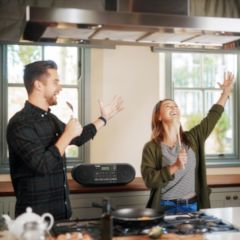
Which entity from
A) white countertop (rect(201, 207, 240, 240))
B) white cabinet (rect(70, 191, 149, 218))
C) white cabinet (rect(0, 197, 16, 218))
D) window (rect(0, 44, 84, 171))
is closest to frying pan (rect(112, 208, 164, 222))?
white countertop (rect(201, 207, 240, 240))

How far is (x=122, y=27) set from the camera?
1.86m

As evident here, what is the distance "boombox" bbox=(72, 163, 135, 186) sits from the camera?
312cm

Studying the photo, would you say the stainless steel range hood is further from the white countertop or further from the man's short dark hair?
the white countertop

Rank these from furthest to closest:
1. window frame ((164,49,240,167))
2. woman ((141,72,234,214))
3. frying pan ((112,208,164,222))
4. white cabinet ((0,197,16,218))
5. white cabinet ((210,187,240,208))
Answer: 1. window frame ((164,49,240,167))
2. white cabinet ((210,187,240,208))
3. white cabinet ((0,197,16,218))
4. woman ((141,72,234,214))
5. frying pan ((112,208,164,222))

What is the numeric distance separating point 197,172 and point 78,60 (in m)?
1.54

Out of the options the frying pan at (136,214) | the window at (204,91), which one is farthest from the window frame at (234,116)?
the frying pan at (136,214)

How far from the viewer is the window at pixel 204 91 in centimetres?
387

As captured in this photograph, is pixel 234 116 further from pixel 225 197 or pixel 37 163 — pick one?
pixel 37 163

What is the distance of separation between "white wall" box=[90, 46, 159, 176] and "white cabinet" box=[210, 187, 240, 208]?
2.26 feet

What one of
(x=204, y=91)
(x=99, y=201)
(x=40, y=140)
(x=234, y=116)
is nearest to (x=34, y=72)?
(x=40, y=140)

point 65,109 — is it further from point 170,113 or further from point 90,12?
point 90,12

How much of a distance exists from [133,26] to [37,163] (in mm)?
788

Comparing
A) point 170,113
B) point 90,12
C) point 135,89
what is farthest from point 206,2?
point 90,12

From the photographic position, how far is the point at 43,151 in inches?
80.0
